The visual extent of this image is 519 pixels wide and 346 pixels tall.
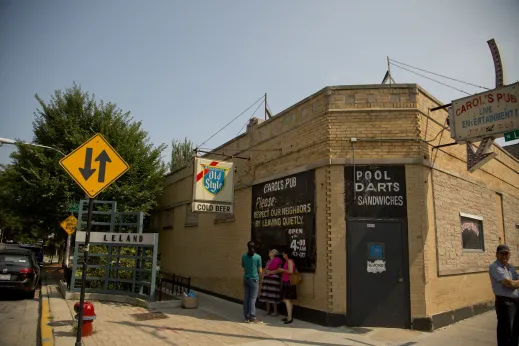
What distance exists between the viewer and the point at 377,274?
7.95 metres

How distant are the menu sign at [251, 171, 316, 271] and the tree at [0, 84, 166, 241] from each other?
26.6 ft

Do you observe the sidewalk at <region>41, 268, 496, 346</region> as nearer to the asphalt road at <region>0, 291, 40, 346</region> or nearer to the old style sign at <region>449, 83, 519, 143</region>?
the asphalt road at <region>0, 291, 40, 346</region>

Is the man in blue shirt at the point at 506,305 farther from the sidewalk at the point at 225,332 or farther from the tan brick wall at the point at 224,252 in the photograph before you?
the tan brick wall at the point at 224,252

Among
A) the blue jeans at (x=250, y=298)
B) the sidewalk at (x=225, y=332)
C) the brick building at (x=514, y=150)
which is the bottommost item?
the sidewalk at (x=225, y=332)

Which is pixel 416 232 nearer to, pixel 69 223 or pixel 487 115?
pixel 487 115

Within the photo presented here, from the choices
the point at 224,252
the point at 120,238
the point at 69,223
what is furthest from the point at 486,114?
the point at 69,223

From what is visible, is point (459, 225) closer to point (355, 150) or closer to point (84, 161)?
point (355, 150)

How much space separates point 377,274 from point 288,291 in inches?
80.1

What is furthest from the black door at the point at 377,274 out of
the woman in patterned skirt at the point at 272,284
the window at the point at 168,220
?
the window at the point at 168,220

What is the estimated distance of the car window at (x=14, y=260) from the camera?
1076cm

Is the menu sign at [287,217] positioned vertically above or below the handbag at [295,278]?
above

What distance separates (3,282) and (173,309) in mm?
5130

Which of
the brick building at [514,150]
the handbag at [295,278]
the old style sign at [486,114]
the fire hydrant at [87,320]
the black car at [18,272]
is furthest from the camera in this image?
the brick building at [514,150]

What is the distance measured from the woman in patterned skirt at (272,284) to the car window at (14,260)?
23.8 feet
